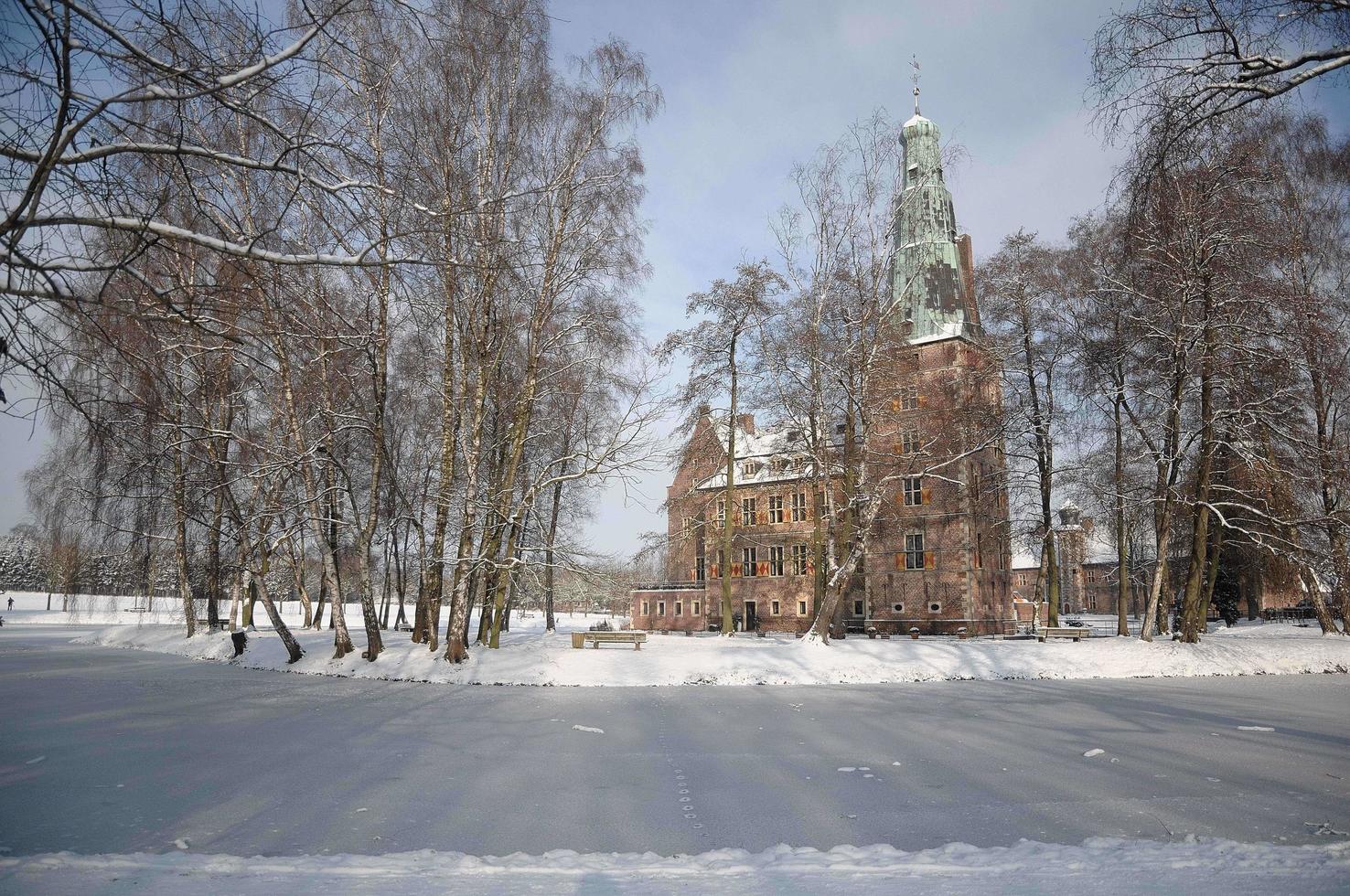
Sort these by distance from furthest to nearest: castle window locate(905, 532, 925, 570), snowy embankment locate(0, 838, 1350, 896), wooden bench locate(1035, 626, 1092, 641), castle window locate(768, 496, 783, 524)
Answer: castle window locate(768, 496, 783, 524), castle window locate(905, 532, 925, 570), wooden bench locate(1035, 626, 1092, 641), snowy embankment locate(0, 838, 1350, 896)

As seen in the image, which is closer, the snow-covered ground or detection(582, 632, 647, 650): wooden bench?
the snow-covered ground

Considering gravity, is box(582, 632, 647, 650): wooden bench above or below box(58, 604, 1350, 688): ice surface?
above

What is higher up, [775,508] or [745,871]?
[775,508]

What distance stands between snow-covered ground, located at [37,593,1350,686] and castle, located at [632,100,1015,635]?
4446 mm

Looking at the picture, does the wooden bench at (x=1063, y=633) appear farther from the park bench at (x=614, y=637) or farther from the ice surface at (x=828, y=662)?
the park bench at (x=614, y=637)

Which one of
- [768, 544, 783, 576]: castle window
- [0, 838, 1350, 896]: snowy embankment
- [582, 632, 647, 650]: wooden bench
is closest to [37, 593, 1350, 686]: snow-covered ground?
[582, 632, 647, 650]: wooden bench

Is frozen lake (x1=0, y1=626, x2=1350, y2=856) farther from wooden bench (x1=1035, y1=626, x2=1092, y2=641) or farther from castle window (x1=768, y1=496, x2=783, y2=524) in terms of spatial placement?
castle window (x1=768, y1=496, x2=783, y2=524)

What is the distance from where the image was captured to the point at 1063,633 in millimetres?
26719

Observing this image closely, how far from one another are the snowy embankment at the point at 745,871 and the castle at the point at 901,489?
16069mm

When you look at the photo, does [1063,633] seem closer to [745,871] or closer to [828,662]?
[828,662]

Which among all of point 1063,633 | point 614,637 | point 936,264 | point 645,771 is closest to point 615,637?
point 614,637

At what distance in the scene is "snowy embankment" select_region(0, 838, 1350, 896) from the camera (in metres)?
4.23

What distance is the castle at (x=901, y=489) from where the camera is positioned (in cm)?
2372

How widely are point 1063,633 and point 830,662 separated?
1306 cm
